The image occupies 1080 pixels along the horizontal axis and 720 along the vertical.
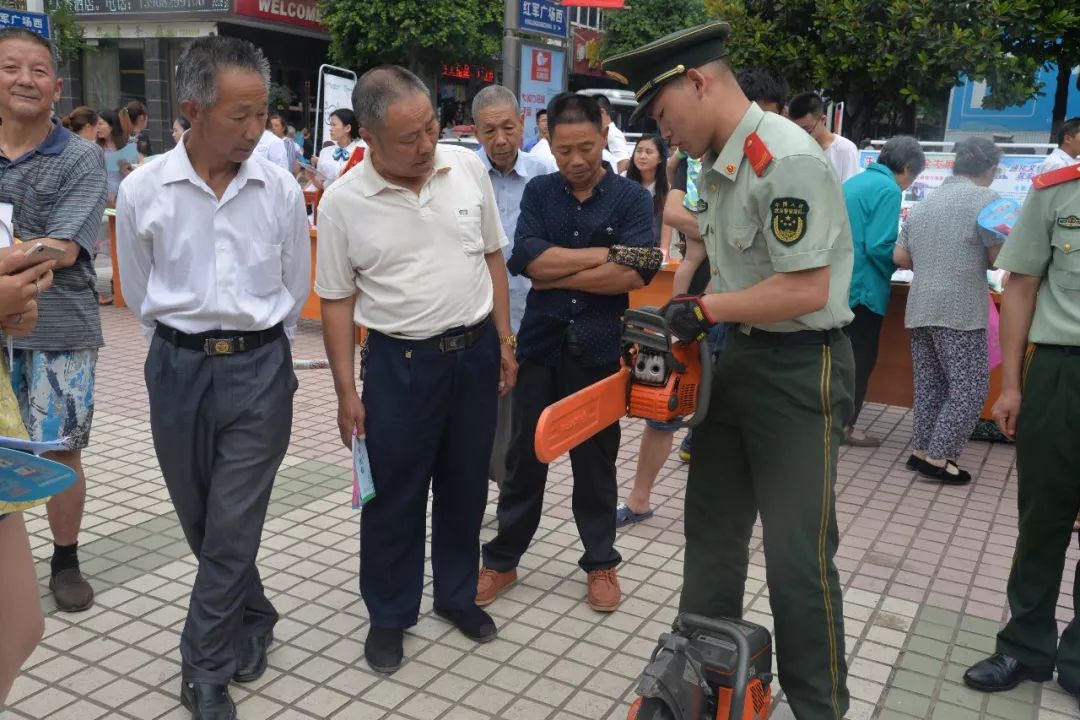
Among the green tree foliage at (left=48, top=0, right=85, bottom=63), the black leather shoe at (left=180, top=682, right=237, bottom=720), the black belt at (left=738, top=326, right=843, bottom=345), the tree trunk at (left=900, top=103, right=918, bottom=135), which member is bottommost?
the black leather shoe at (left=180, top=682, right=237, bottom=720)

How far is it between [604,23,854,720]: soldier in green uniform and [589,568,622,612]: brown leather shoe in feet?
3.39

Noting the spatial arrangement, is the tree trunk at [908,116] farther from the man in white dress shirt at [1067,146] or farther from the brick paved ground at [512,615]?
the brick paved ground at [512,615]

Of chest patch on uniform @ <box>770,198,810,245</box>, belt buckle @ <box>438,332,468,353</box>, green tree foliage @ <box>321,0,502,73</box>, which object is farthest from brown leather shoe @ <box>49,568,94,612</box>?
green tree foliage @ <box>321,0,502,73</box>

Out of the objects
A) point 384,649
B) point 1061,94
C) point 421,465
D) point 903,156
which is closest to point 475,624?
Answer: point 384,649

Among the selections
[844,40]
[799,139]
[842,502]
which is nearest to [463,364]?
[799,139]

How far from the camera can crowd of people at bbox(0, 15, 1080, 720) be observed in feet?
8.09

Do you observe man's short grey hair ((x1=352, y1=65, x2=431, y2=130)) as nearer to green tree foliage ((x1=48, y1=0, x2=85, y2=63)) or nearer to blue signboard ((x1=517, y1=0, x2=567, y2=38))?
blue signboard ((x1=517, y1=0, x2=567, y2=38))

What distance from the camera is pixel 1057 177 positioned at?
2906mm

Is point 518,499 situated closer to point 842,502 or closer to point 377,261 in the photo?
point 377,261

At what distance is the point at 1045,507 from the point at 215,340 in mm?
2661

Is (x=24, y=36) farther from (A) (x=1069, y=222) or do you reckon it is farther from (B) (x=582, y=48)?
(B) (x=582, y=48)

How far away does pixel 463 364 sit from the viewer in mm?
3131

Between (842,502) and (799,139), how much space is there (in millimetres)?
2990

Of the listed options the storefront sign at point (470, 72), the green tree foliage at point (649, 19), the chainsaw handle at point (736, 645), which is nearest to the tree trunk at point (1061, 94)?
the chainsaw handle at point (736, 645)
